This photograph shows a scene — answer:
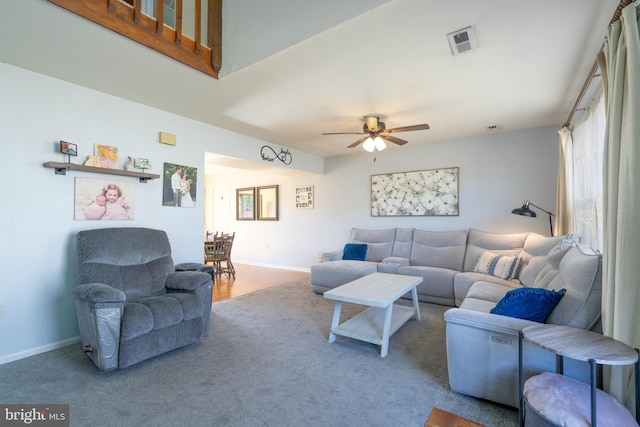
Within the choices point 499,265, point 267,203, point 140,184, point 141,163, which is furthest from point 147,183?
point 499,265

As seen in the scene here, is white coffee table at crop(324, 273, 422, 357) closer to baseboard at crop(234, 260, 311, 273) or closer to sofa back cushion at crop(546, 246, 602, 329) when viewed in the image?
sofa back cushion at crop(546, 246, 602, 329)

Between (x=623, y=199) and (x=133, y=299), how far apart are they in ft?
11.4

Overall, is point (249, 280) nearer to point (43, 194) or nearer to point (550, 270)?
point (43, 194)

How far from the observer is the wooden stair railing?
195 cm

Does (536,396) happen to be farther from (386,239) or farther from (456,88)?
(386,239)

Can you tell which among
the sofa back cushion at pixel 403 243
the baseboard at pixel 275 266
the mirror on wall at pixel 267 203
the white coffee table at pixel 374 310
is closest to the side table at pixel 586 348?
the white coffee table at pixel 374 310

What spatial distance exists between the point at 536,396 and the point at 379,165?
4542 mm

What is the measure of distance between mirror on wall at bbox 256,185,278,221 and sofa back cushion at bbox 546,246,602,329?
5.57m

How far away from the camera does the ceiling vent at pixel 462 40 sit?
200 cm

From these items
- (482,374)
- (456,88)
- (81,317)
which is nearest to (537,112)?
(456,88)

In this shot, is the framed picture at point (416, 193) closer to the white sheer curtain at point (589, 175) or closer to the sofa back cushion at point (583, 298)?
the white sheer curtain at point (589, 175)

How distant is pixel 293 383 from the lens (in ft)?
6.84

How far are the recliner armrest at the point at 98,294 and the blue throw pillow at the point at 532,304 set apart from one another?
8.68 feet

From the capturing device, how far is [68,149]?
2.72 metres
